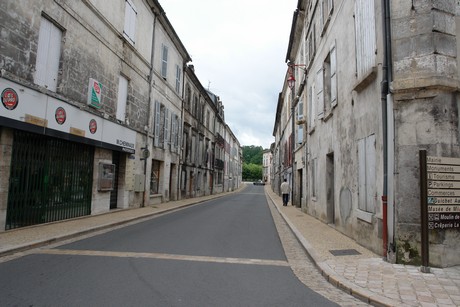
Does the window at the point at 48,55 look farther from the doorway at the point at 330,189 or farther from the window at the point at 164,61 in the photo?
the window at the point at 164,61

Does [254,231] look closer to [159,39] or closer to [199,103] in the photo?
[159,39]

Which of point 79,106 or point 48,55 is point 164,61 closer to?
point 79,106

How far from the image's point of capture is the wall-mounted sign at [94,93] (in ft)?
37.6

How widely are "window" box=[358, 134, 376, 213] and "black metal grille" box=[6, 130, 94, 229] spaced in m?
8.08

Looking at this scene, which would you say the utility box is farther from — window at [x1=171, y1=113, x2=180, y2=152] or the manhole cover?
the manhole cover

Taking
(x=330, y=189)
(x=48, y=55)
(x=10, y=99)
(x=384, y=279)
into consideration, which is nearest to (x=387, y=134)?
(x=384, y=279)

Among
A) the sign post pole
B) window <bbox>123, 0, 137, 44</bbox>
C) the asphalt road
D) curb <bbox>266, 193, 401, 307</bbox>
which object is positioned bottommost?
the asphalt road

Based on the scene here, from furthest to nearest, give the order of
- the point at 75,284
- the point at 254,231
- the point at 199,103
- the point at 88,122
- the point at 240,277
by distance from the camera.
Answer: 1. the point at 199,103
2. the point at 88,122
3. the point at 254,231
4. the point at 240,277
5. the point at 75,284

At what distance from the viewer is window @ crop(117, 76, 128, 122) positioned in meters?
14.0

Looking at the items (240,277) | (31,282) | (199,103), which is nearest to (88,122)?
(31,282)

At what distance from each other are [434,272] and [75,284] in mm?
5127

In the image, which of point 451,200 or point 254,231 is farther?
point 254,231

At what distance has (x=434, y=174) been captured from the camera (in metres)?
5.52

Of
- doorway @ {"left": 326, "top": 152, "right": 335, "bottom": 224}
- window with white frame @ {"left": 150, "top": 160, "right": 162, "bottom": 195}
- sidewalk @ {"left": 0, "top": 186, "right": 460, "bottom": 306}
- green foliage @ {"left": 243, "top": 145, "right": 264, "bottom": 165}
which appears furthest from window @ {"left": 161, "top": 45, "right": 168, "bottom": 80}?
green foliage @ {"left": 243, "top": 145, "right": 264, "bottom": 165}
